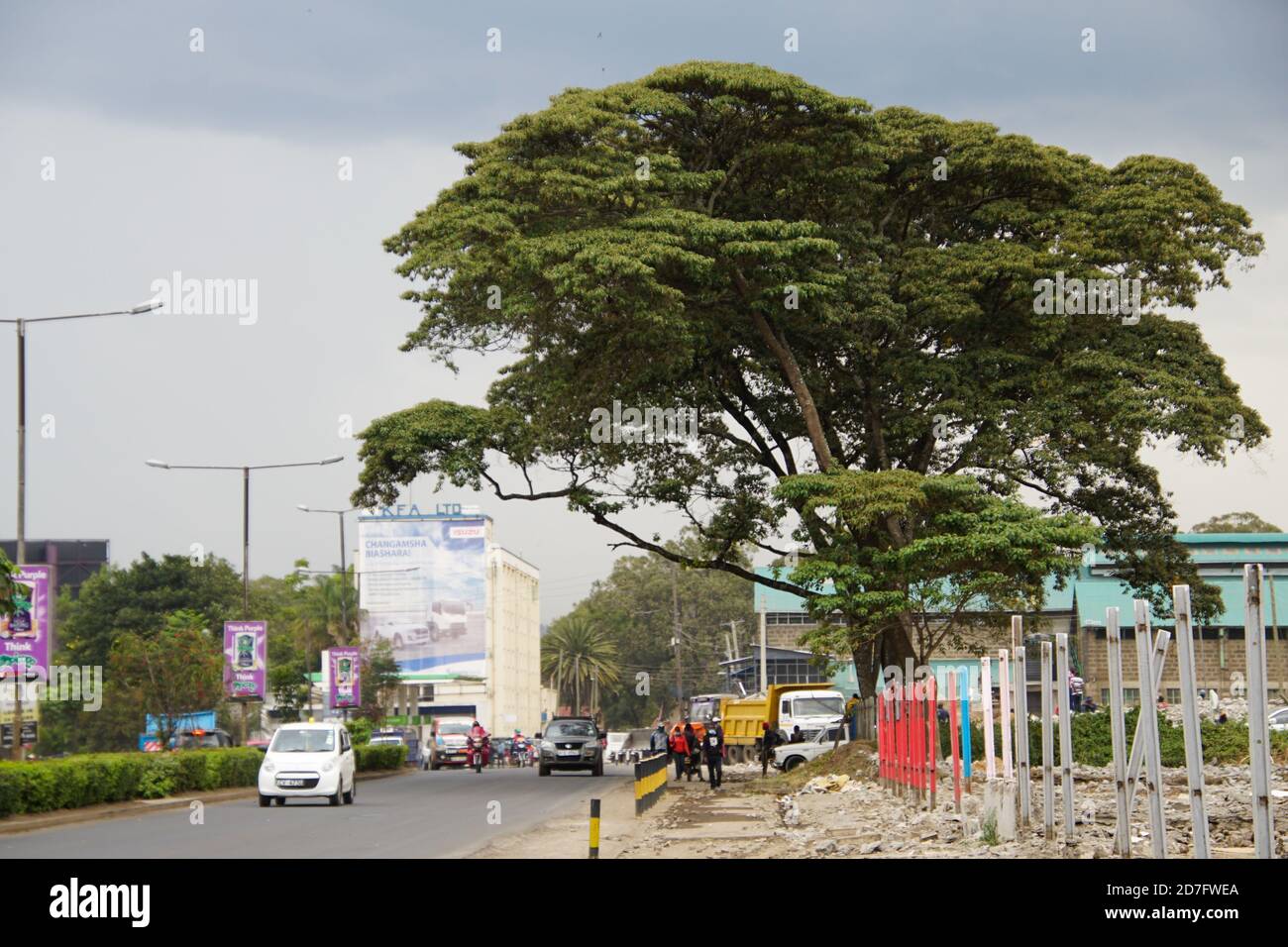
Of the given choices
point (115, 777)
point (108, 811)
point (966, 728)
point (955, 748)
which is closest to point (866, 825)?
point (966, 728)

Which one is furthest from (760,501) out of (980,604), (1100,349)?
(1100,349)

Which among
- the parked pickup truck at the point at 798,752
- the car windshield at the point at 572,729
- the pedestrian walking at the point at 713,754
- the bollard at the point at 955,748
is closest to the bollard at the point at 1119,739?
the bollard at the point at 955,748

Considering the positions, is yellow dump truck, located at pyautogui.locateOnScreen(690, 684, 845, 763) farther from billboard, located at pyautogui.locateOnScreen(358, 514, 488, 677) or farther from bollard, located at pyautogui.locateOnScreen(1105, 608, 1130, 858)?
billboard, located at pyautogui.locateOnScreen(358, 514, 488, 677)

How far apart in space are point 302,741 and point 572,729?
20927mm

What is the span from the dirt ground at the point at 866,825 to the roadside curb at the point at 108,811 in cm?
818

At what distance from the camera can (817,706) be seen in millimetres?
48938

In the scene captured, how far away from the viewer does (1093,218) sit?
3872 centimetres

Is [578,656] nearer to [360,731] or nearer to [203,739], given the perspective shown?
[360,731]

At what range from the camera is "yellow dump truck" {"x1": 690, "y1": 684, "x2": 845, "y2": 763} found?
48.4 metres

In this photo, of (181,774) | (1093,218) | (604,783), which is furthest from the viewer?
(604,783)

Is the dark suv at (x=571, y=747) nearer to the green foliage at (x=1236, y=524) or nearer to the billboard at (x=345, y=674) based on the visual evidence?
the billboard at (x=345, y=674)

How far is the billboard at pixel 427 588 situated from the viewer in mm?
113938
